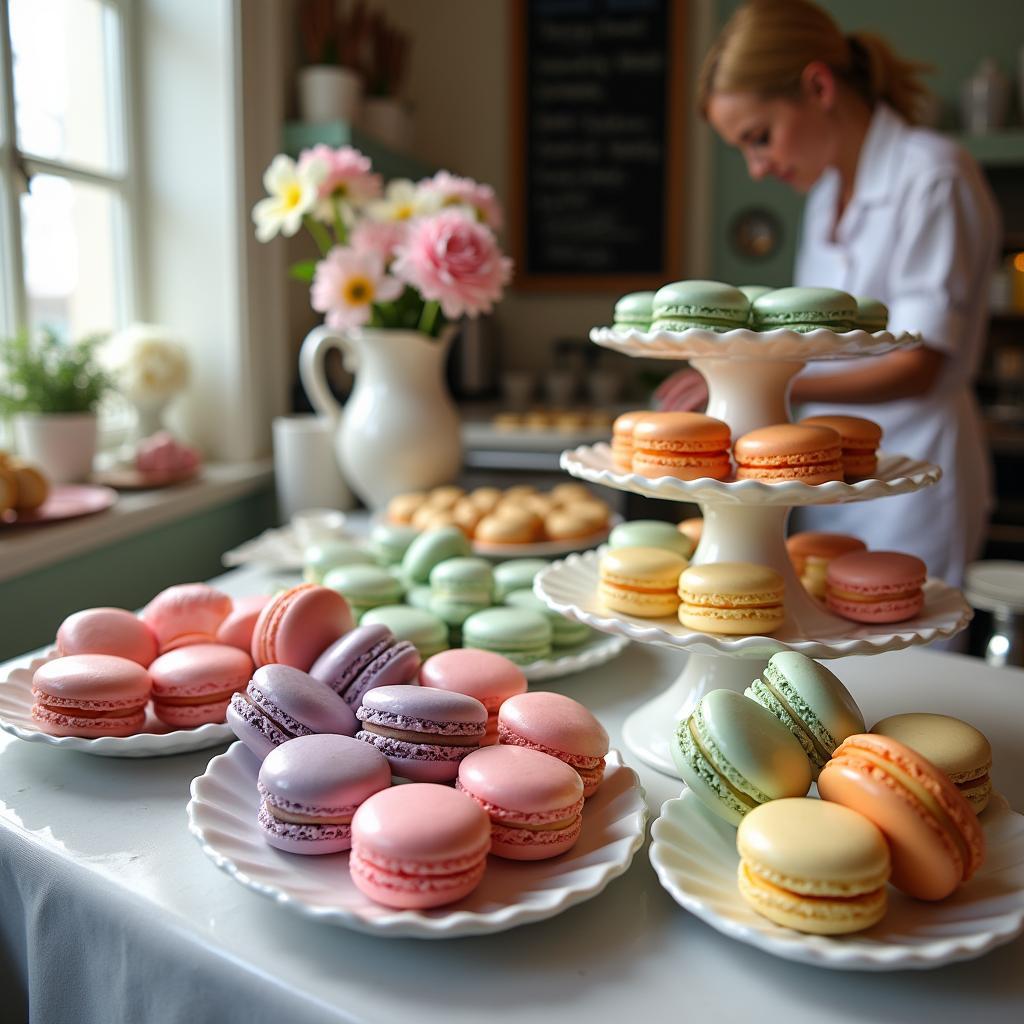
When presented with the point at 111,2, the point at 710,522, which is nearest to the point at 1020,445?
the point at 710,522

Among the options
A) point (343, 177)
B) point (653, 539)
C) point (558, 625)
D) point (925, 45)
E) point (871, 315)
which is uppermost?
point (925, 45)

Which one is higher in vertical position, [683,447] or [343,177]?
[343,177]

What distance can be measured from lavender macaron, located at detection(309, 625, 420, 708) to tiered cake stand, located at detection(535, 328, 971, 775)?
0.15 metres

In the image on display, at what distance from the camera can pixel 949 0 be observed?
3238mm

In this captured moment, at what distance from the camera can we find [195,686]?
844 mm

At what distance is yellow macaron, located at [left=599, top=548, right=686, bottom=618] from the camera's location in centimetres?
87

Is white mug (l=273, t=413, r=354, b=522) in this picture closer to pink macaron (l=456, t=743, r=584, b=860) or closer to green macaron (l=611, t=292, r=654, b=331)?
green macaron (l=611, t=292, r=654, b=331)

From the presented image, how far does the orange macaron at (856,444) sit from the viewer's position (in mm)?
881

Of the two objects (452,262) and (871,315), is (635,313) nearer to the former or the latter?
(871,315)

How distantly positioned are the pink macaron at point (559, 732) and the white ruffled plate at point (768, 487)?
0.62ft

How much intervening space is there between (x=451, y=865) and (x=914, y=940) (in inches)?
10.9

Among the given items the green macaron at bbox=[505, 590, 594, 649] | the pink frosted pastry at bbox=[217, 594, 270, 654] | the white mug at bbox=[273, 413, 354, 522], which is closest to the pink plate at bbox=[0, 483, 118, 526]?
Result: the white mug at bbox=[273, 413, 354, 522]

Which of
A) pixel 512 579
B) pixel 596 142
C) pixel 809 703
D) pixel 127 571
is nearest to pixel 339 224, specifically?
pixel 127 571

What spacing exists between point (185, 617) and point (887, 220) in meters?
1.47
